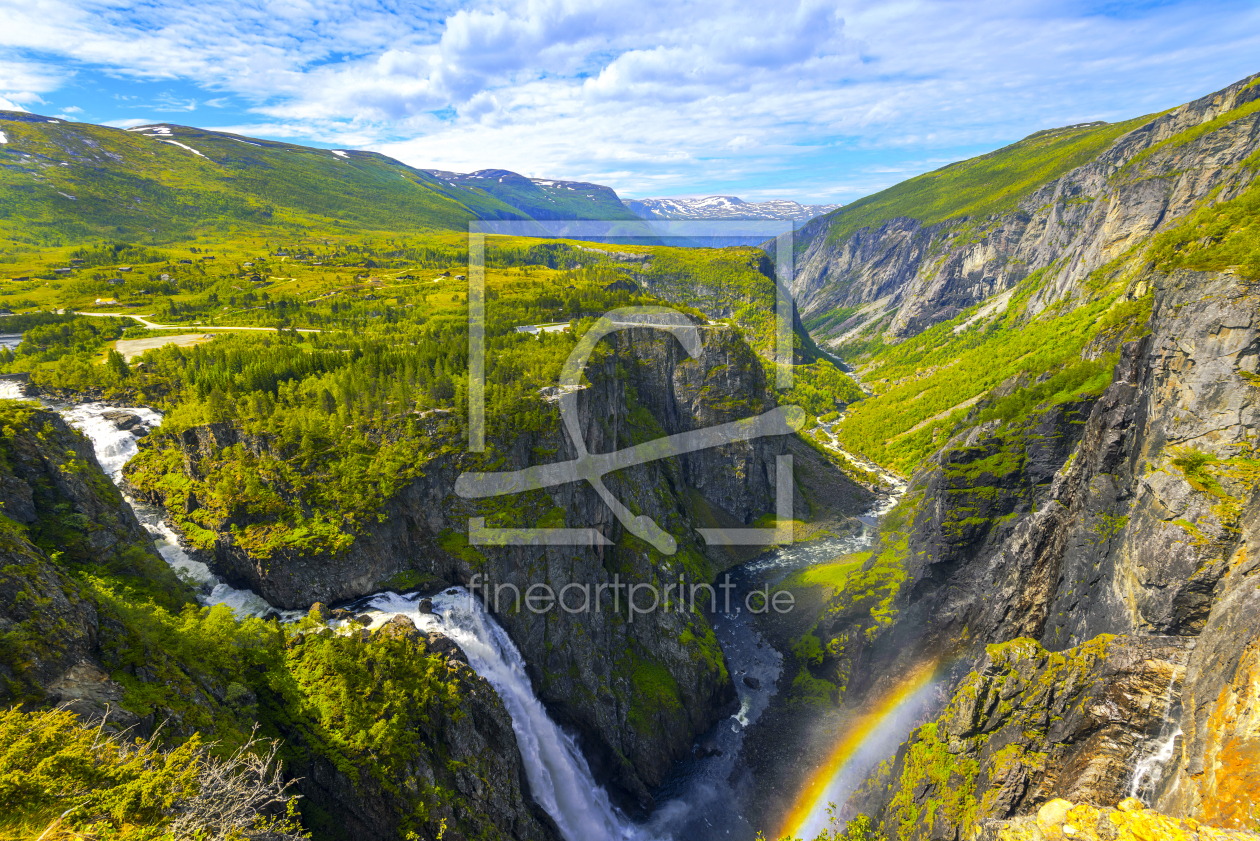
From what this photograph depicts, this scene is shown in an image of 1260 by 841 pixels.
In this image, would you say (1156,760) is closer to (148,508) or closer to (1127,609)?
(1127,609)

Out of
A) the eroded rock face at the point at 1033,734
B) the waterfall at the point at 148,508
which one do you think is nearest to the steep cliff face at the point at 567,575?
the waterfall at the point at 148,508

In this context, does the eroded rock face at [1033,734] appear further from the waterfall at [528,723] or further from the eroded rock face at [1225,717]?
the waterfall at [528,723]

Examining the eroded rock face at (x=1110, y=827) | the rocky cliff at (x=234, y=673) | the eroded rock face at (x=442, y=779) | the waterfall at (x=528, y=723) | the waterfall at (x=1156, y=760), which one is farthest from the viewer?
the waterfall at (x=528, y=723)

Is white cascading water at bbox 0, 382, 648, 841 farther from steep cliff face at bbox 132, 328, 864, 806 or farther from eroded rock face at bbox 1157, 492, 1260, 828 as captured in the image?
eroded rock face at bbox 1157, 492, 1260, 828

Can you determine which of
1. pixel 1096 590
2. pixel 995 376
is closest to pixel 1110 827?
pixel 1096 590

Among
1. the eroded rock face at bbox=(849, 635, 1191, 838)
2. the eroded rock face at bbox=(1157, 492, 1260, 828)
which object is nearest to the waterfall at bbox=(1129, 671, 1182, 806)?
the eroded rock face at bbox=(849, 635, 1191, 838)

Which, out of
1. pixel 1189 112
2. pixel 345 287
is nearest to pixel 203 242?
pixel 345 287
